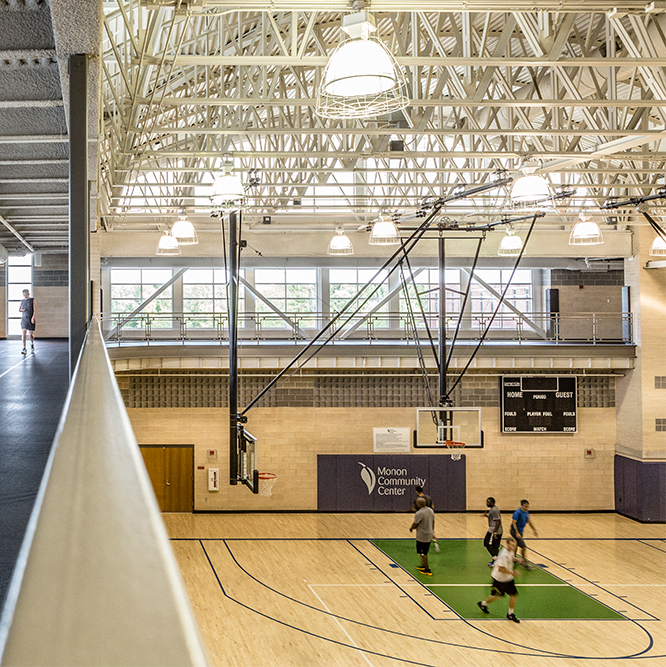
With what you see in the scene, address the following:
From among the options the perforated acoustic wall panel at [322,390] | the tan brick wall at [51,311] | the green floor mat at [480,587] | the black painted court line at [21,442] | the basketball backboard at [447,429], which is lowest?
the green floor mat at [480,587]

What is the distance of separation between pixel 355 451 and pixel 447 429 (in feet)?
12.6

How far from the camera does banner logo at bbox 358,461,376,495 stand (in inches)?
780

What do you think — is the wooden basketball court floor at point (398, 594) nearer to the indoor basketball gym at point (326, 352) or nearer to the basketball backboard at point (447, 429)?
the indoor basketball gym at point (326, 352)

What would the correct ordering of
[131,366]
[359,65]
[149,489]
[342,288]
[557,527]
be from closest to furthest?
[149,489], [359,65], [131,366], [557,527], [342,288]

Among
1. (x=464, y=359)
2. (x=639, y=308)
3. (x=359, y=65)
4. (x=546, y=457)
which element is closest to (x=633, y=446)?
(x=546, y=457)

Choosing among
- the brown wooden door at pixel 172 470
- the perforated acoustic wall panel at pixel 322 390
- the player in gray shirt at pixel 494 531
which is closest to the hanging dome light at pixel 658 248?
the perforated acoustic wall panel at pixel 322 390

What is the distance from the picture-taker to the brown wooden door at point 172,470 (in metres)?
19.2

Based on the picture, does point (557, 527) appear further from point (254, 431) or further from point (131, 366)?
point (131, 366)

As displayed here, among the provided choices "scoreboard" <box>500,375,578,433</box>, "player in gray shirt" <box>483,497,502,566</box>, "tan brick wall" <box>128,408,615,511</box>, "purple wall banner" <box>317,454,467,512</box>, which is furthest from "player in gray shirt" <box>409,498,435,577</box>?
Answer: "scoreboard" <box>500,375,578,433</box>

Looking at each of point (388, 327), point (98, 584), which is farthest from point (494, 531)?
point (98, 584)

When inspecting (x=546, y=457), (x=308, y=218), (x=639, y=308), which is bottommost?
(x=546, y=457)

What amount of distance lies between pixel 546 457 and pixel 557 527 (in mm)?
2202

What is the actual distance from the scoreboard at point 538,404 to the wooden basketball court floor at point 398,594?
9.22 ft

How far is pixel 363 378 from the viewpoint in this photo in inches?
787
